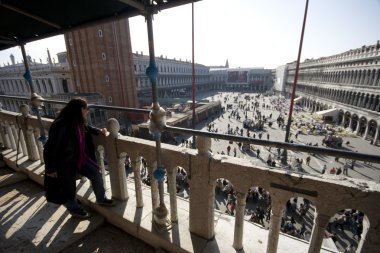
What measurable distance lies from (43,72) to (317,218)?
41.9m

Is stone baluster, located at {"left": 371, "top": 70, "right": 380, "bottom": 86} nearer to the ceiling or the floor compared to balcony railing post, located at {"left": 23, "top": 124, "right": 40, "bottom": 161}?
nearer to the ceiling

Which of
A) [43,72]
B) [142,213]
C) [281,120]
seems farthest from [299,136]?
[43,72]

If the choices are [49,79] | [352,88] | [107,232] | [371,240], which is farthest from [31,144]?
[352,88]

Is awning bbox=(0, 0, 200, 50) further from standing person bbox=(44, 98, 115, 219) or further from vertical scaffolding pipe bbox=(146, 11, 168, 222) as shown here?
standing person bbox=(44, 98, 115, 219)

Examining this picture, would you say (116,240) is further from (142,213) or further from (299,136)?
(299,136)

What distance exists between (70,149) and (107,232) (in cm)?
122

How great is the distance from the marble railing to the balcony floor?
0.12m

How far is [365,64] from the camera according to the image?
2848 cm

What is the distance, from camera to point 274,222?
5.61 ft

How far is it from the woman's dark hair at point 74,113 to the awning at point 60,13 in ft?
3.38

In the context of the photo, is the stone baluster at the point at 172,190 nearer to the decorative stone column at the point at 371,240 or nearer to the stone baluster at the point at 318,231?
the stone baluster at the point at 318,231

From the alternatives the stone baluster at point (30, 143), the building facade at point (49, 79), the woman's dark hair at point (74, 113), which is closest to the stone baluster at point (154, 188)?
the woman's dark hair at point (74, 113)

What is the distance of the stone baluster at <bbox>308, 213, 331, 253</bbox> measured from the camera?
1.51m

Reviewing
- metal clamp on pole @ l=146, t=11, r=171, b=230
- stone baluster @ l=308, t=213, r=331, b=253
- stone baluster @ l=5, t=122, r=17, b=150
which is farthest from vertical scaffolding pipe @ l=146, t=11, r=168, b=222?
stone baluster @ l=5, t=122, r=17, b=150
